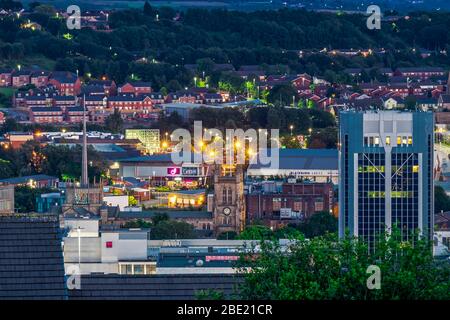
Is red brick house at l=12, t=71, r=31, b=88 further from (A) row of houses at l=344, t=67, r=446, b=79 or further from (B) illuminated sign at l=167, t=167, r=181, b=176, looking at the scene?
(B) illuminated sign at l=167, t=167, r=181, b=176

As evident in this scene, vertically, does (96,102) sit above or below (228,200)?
above

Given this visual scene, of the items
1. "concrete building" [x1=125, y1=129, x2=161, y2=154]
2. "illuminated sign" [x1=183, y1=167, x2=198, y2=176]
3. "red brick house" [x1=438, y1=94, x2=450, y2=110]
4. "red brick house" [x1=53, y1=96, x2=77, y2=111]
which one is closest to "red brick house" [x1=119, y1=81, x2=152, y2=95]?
"red brick house" [x1=53, y1=96, x2=77, y2=111]

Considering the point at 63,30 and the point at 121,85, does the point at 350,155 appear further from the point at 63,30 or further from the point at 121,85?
the point at 63,30

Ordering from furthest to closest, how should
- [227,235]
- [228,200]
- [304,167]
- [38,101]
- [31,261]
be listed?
1. [38,101]
2. [304,167]
3. [228,200]
4. [227,235]
5. [31,261]

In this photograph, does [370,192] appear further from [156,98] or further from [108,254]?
[156,98]
